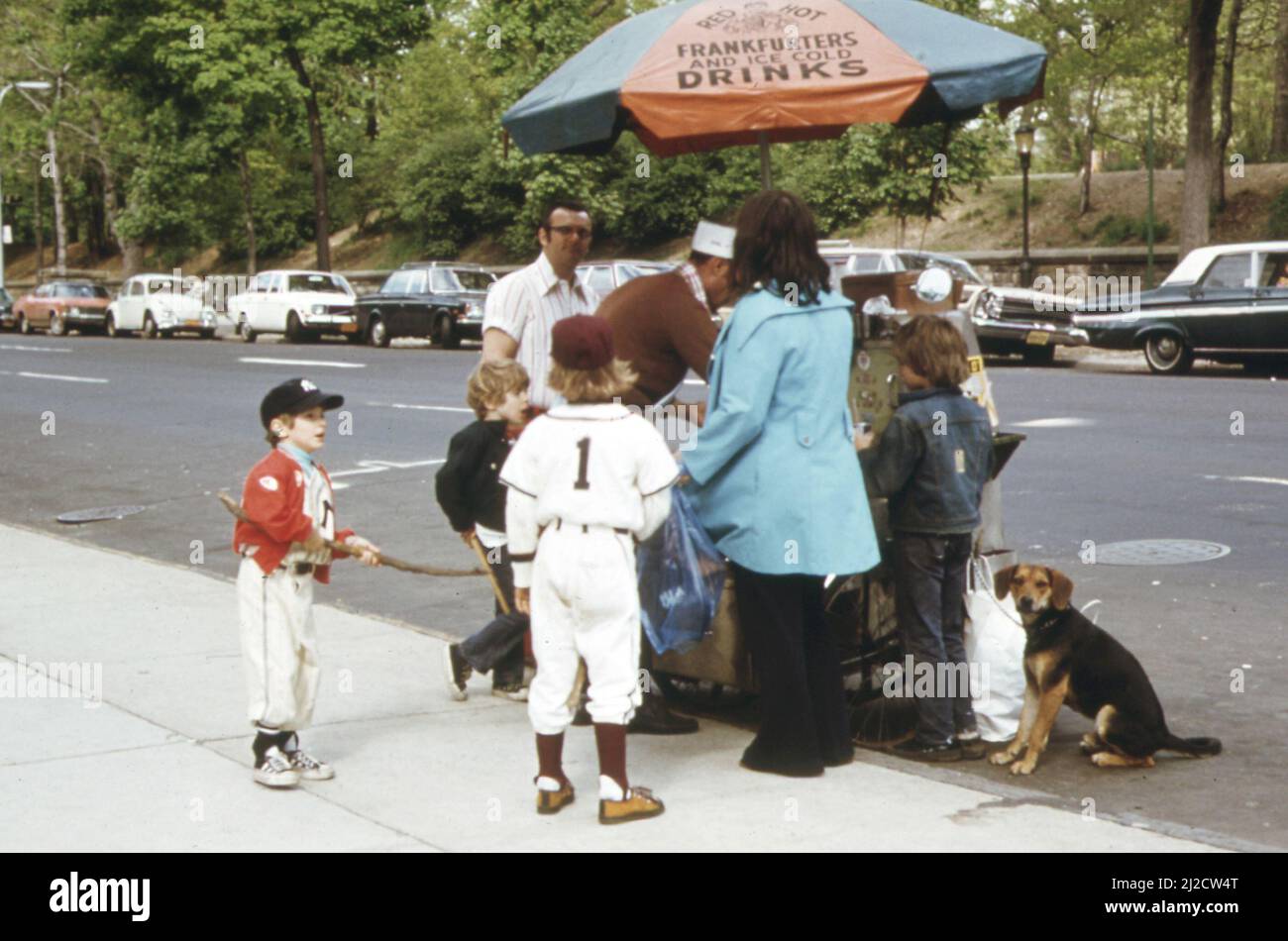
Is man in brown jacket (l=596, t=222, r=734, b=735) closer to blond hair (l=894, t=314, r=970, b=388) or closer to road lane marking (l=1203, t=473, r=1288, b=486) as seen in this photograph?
blond hair (l=894, t=314, r=970, b=388)

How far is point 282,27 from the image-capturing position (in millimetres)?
42750

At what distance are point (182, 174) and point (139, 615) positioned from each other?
42384 mm

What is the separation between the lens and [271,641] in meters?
5.56

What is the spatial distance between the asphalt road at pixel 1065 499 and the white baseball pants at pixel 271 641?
7.20 feet

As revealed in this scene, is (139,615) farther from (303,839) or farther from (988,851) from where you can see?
(988,851)

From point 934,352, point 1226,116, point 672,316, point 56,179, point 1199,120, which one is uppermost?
point 56,179

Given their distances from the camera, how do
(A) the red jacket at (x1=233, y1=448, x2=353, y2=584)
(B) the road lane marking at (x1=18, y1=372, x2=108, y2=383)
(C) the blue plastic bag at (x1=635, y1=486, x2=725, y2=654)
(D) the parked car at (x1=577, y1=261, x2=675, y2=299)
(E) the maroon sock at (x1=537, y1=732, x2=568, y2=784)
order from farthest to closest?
(D) the parked car at (x1=577, y1=261, x2=675, y2=299) < (B) the road lane marking at (x1=18, y1=372, x2=108, y2=383) < (C) the blue plastic bag at (x1=635, y1=486, x2=725, y2=654) < (A) the red jacket at (x1=233, y1=448, x2=353, y2=584) < (E) the maroon sock at (x1=537, y1=732, x2=568, y2=784)

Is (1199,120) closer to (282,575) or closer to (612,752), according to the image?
(282,575)

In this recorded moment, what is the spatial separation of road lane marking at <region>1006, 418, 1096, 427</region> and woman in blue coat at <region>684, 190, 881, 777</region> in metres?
10.8

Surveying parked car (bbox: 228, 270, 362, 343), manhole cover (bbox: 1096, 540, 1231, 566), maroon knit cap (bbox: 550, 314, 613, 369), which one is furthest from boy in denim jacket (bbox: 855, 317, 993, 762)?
parked car (bbox: 228, 270, 362, 343)

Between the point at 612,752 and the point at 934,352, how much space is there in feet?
6.20

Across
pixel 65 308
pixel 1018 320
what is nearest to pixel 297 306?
pixel 65 308

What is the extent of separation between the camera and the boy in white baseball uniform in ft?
16.7

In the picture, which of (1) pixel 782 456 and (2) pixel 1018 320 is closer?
(1) pixel 782 456
